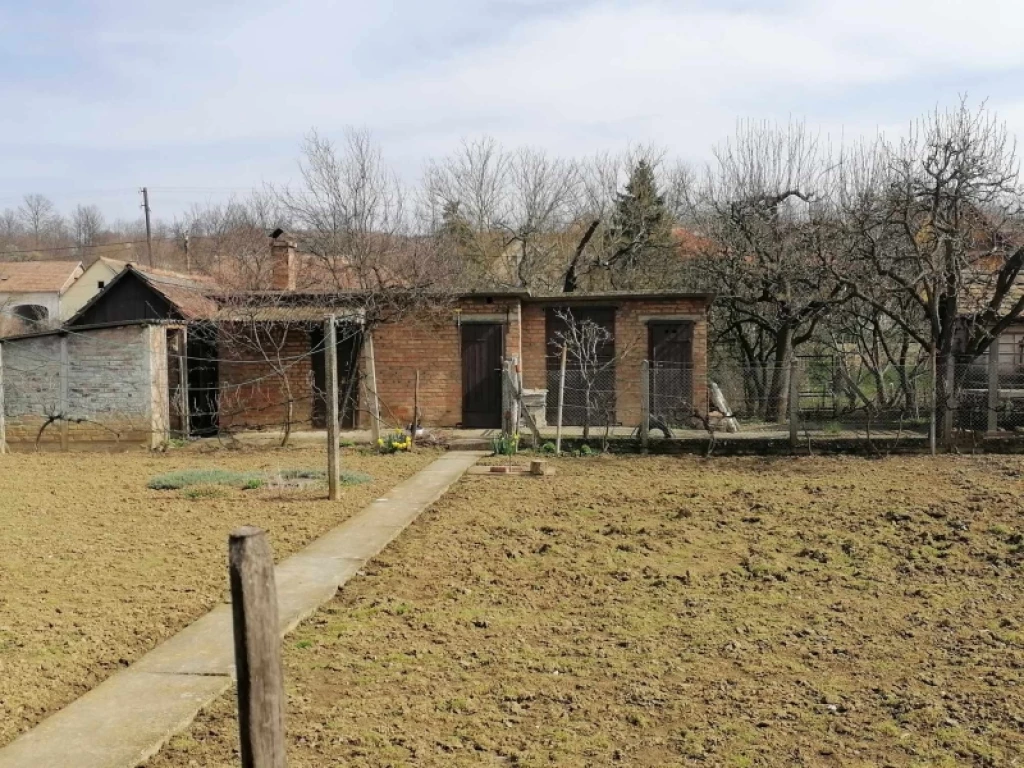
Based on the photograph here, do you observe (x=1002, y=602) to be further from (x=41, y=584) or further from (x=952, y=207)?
(x=952, y=207)

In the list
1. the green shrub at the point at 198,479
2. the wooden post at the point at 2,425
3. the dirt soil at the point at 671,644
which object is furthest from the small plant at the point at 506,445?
the wooden post at the point at 2,425

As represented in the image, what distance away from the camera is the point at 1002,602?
5852 mm

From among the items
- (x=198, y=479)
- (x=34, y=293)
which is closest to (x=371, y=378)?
(x=198, y=479)

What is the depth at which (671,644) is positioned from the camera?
5.07 m

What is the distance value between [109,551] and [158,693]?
3.50m

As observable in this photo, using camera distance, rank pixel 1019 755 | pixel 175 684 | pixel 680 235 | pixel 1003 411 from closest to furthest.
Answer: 1. pixel 1019 755
2. pixel 175 684
3. pixel 1003 411
4. pixel 680 235

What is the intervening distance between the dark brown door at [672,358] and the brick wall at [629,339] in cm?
12

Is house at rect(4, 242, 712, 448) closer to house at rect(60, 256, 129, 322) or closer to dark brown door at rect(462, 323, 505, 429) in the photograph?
dark brown door at rect(462, 323, 505, 429)

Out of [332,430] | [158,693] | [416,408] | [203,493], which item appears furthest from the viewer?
[416,408]

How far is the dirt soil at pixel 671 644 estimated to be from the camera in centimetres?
380

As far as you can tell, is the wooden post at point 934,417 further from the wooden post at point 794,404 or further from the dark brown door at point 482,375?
the dark brown door at point 482,375

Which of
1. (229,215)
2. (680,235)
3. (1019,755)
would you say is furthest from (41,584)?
(229,215)

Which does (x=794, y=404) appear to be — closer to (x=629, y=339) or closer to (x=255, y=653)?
(x=629, y=339)

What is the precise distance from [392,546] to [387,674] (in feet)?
10.5
